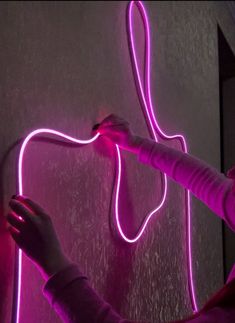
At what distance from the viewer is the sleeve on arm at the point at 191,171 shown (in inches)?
37.8

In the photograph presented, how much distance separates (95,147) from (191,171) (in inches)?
9.6

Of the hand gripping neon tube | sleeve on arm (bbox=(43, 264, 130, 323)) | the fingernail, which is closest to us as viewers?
sleeve on arm (bbox=(43, 264, 130, 323))

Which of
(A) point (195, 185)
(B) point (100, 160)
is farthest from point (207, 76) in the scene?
(B) point (100, 160)

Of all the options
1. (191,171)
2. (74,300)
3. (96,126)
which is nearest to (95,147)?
(96,126)

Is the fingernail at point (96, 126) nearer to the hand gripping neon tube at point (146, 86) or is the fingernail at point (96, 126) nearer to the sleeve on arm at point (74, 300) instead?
the hand gripping neon tube at point (146, 86)

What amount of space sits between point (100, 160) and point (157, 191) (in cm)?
28

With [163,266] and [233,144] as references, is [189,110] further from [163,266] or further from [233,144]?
[163,266]

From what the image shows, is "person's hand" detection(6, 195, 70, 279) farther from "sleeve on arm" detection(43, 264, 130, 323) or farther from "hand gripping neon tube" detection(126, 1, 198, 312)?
"hand gripping neon tube" detection(126, 1, 198, 312)

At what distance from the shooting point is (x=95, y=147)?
92 centimetres

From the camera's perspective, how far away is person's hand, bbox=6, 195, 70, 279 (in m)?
0.63

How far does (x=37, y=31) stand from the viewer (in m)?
0.77

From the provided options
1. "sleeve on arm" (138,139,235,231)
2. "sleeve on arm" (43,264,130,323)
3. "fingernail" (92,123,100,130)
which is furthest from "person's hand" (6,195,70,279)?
"sleeve on arm" (138,139,235,231)

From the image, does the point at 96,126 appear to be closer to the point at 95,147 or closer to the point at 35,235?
the point at 95,147

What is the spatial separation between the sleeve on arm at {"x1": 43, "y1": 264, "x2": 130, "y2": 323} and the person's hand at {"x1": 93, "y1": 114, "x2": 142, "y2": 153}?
0.37 metres
